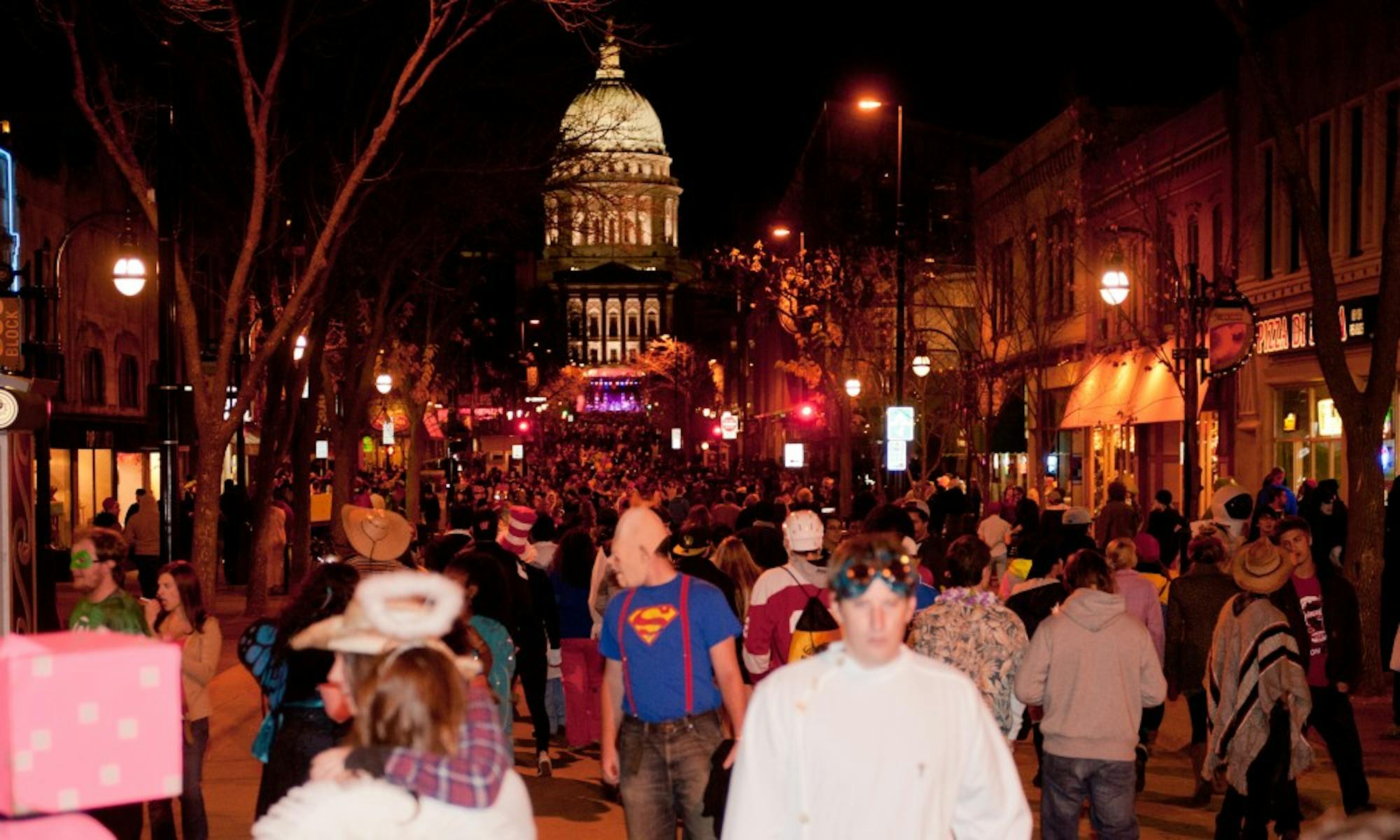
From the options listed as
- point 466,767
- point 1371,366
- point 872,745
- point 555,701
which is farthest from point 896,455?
point 466,767

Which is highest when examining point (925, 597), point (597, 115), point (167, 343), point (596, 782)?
point (597, 115)

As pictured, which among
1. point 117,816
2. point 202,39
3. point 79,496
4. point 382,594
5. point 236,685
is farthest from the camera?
point 79,496

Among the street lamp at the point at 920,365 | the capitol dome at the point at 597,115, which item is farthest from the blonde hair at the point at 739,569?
the street lamp at the point at 920,365

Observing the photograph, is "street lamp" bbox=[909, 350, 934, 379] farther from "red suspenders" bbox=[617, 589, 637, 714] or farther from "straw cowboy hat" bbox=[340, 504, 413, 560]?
"red suspenders" bbox=[617, 589, 637, 714]

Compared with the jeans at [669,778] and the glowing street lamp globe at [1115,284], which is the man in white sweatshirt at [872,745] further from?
the glowing street lamp globe at [1115,284]

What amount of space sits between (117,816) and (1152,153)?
2827 centimetres

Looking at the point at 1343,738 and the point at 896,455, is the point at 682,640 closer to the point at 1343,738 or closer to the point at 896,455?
the point at 1343,738

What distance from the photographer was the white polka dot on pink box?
427cm

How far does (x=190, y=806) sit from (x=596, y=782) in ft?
13.4

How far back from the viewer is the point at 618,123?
2458 centimetres

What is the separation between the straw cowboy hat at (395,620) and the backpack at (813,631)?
152 inches

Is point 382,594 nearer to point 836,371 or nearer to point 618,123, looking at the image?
point 618,123

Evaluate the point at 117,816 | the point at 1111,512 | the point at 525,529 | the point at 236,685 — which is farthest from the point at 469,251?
the point at 117,816

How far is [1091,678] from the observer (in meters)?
8.30
